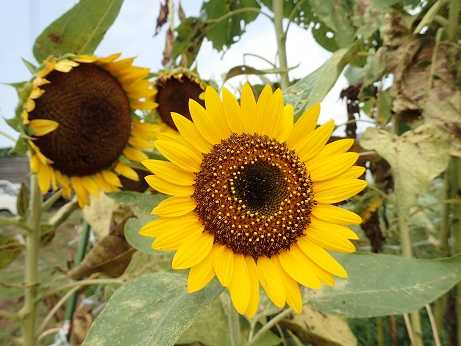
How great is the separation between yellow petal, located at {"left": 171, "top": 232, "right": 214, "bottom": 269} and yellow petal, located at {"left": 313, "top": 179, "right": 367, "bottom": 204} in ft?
0.34

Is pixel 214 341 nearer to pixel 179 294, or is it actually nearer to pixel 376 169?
pixel 179 294

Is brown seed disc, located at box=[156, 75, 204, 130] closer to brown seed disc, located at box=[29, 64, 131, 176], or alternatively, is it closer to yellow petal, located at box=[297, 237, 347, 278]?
brown seed disc, located at box=[29, 64, 131, 176]

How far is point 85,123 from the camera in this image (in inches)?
32.3

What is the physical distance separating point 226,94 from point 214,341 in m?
0.33

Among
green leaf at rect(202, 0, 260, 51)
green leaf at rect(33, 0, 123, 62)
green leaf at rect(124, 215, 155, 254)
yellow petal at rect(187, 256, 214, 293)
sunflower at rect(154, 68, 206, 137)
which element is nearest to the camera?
yellow petal at rect(187, 256, 214, 293)

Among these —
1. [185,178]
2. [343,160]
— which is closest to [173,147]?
[185,178]

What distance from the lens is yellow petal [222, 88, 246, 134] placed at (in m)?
0.47

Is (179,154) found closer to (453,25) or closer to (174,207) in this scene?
(174,207)

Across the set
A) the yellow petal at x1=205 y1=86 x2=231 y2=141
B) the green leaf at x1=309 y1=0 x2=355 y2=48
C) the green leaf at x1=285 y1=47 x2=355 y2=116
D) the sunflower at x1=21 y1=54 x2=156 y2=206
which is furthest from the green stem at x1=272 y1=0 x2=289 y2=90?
the yellow petal at x1=205 y1=86 x2=231 y2=141

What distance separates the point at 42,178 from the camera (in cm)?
76

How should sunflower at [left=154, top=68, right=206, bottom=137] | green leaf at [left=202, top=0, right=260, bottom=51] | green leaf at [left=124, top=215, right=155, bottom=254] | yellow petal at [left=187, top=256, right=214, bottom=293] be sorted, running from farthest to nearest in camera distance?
green leaf at [left=202, top=0, right=260, bottom=51] → sunflower at [left=154, top=68, right=206, bottom=137] → green leaf at [left=124, top=215, right=155, bottom=254] → yellow petal at [left=187, top=256, right=214, bottom=293]

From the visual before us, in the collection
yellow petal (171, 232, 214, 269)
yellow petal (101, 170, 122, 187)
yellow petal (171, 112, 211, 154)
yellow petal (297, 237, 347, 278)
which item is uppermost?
yellow petal (171, 112, 211, 154)

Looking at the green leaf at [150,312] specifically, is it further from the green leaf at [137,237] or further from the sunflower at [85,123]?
the sunflower at [85,123]

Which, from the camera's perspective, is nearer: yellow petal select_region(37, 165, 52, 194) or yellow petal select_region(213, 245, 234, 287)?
yellow petal select_region(213, 245, 234, 287)
